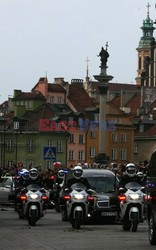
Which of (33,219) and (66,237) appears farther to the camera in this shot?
(33,219)

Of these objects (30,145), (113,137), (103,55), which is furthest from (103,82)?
(113,137)

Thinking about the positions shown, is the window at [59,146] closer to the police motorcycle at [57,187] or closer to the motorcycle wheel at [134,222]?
the police motorcycle at [57,187]

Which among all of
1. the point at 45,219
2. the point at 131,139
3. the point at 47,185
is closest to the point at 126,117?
the point at 131,139

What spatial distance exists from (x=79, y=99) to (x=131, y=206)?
394 ft

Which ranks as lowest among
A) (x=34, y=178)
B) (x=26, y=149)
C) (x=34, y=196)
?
(x=34, y=196)

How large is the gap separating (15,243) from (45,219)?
1143cm

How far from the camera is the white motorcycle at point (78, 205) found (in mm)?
28219

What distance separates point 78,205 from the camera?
28438 mm

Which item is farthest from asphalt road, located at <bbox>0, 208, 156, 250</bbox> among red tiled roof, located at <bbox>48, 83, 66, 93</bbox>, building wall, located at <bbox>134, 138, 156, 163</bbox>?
red tiled roof, located at <bbox>48, 83, 66, 93</bbox>

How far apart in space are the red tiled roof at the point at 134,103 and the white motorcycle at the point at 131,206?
130816 millimetres

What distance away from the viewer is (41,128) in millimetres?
129250

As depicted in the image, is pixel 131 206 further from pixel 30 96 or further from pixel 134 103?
pixel 134 103

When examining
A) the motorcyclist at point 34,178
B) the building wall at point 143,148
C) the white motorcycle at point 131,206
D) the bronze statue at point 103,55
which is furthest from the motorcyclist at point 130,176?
the building wall at point 143,148

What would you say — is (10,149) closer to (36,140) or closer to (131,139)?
(36,140)
